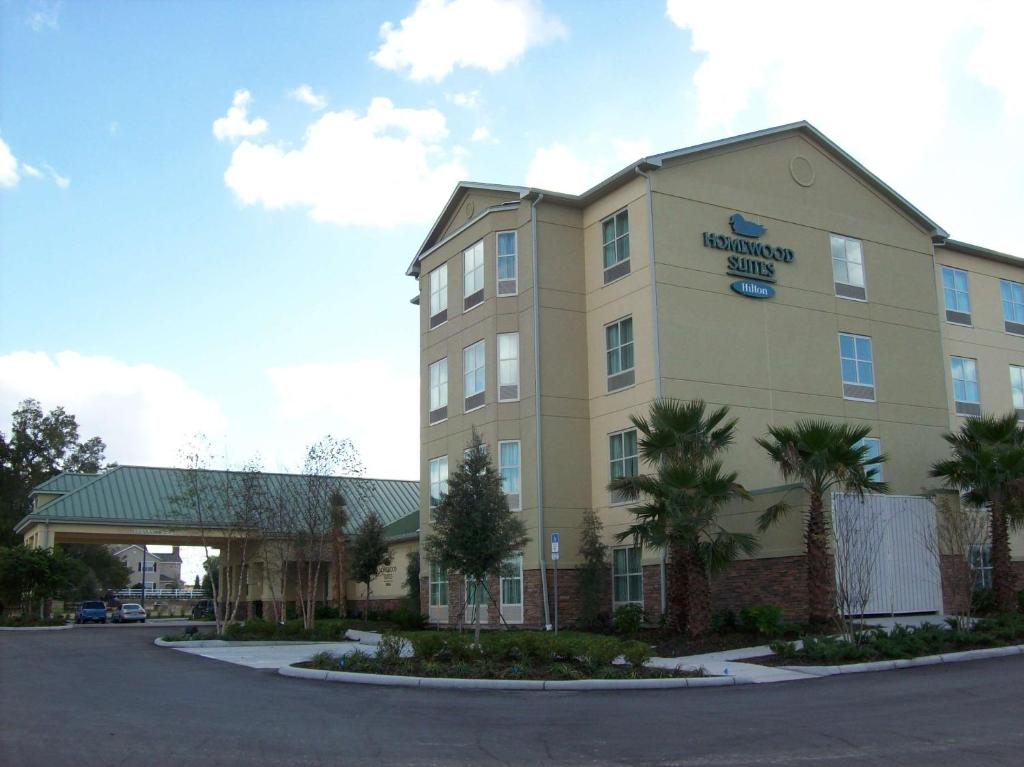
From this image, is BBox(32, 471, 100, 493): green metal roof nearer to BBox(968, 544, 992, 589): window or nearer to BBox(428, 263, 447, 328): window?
BBox(428, 263, 447, 328): window

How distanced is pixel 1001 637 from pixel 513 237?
17.4 meters

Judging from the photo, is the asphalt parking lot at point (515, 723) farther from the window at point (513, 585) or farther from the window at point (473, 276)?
the window at point (473, 276)

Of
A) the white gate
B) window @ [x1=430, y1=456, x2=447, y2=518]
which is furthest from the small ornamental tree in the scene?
window @ [x1=430, y1=456, x2=447, y2=518]

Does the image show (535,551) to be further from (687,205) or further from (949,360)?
(949,360)

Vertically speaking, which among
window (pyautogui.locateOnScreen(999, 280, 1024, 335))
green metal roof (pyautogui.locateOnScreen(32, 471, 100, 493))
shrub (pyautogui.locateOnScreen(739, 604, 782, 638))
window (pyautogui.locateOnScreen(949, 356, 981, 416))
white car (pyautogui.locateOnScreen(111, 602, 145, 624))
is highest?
window (pyautogui.locateOnScreen(999, 280, 1024, 335))

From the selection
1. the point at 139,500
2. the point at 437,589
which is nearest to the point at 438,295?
the point at 437,589

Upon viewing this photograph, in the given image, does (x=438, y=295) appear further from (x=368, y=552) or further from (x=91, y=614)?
(x=91, y=614)

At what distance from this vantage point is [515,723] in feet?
42.0

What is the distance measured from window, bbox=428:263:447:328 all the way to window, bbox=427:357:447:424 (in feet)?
4.87

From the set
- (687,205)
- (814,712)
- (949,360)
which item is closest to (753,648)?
(814,712)

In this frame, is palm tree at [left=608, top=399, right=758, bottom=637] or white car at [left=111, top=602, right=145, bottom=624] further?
white car at [left=111, top=602, right=145, bottom=624]

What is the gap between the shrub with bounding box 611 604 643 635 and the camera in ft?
84.3

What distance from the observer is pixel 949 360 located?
1362 inches

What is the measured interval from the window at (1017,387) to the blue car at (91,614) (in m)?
45.5
